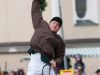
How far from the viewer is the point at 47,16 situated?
19.7m

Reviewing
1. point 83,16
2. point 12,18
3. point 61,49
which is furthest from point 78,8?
point 61,49

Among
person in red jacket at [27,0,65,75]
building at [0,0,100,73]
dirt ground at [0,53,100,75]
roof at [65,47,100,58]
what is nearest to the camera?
person in red jacket at [27,0,65,75]

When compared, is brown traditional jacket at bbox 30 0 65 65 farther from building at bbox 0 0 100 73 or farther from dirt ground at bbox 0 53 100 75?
building at bbox 0 0 100 73

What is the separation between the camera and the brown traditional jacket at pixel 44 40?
6164 millimetres

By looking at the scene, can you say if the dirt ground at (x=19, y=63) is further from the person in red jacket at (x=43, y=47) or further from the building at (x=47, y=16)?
the person in red jacket at (x=43, y=47)

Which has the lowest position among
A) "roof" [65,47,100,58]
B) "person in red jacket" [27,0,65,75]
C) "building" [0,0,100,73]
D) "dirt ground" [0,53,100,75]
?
"dirt ground" [0,53,100,75]

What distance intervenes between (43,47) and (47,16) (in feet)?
44.6

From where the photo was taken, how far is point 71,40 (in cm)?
1983

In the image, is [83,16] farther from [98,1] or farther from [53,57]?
[53,57]

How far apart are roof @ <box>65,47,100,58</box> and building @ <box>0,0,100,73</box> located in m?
0.57

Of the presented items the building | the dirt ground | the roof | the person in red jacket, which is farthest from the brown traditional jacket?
the building

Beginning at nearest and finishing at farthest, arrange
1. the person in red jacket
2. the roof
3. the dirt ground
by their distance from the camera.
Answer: the person in red jacket
the roof
the dirt ground

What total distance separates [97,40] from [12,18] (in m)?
4.05

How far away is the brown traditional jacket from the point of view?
6.16 meters
